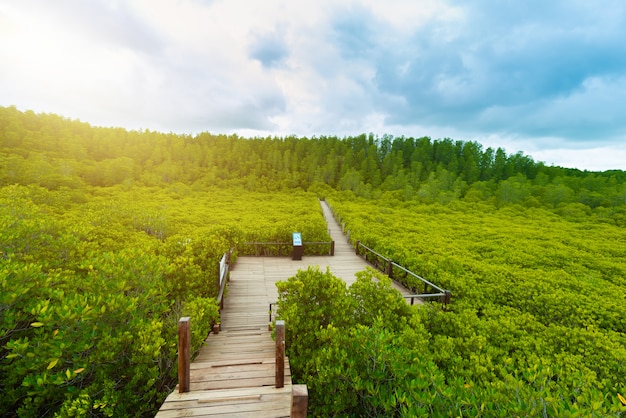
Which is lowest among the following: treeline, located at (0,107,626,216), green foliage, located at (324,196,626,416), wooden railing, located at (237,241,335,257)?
green foliage, located at (324,196,626,416)

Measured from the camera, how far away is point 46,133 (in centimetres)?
6212

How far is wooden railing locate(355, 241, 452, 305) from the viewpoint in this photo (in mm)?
7501

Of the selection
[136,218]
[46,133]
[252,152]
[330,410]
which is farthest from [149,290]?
[46,133]

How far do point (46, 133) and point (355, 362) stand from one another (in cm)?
8859

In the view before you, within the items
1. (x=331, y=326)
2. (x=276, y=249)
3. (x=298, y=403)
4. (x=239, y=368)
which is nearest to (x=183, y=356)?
(x=239, y=368)

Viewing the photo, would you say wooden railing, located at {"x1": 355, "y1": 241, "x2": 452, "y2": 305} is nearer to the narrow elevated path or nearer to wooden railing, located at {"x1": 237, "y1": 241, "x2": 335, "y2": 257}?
the narrow elevated path

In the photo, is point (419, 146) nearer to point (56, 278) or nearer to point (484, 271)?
point (484, 271)

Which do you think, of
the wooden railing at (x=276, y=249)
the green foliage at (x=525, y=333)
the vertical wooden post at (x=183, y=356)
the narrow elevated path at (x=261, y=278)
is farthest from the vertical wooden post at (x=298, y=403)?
the wooden railing at (x=276, y=249)

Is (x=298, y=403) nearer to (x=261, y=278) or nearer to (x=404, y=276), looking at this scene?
(x=261, y=278)

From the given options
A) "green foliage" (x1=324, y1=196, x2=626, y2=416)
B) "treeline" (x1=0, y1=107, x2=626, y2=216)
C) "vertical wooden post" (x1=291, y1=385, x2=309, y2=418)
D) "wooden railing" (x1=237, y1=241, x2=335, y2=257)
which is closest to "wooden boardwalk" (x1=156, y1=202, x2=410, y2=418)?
"vertical wooden post" (x1=291, y1=385, x2=309, y2=418)

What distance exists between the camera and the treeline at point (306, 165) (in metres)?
50.2

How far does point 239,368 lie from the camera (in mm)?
4359

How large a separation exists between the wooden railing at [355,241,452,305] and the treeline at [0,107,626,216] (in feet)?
130

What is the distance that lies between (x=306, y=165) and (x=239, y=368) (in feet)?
232
